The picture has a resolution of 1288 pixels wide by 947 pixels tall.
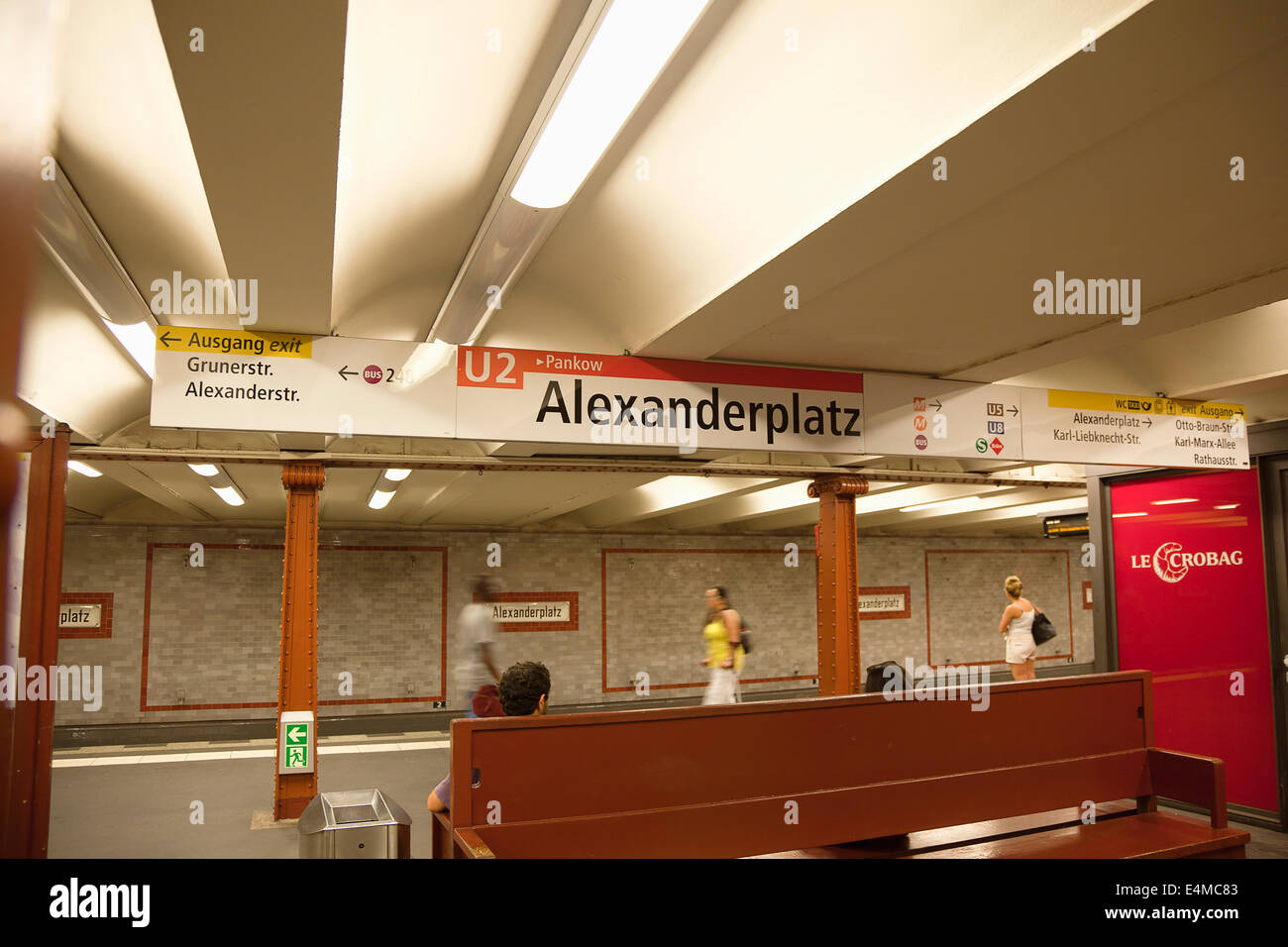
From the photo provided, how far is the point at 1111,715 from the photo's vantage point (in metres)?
4.69

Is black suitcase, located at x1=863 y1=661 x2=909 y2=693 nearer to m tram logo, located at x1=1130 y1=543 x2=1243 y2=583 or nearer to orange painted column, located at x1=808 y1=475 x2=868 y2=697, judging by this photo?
orange painted column, located at x1=808 y1=475 x2=868 y2=697

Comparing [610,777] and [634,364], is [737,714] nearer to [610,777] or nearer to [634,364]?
[610,777]

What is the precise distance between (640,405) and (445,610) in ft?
33.0

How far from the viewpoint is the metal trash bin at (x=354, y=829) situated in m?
3.43

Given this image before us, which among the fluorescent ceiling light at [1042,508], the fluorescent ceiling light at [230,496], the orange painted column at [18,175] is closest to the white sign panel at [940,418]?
the orange painted column at [18,175]

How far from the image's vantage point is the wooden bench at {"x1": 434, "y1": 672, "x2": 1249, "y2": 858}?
3260 millimetres

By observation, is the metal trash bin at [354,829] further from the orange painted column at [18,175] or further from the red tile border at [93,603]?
the red tile border at [93,603]

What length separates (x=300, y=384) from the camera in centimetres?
428

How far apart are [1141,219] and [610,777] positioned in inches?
121

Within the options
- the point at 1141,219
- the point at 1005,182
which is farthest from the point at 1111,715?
the point at 1005,182

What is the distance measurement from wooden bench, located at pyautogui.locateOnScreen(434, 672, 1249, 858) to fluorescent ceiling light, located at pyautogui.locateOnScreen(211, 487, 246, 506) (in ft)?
23.3

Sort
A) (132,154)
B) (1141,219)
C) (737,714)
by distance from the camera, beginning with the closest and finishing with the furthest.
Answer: (132,154), (1141,219), (737,714)
